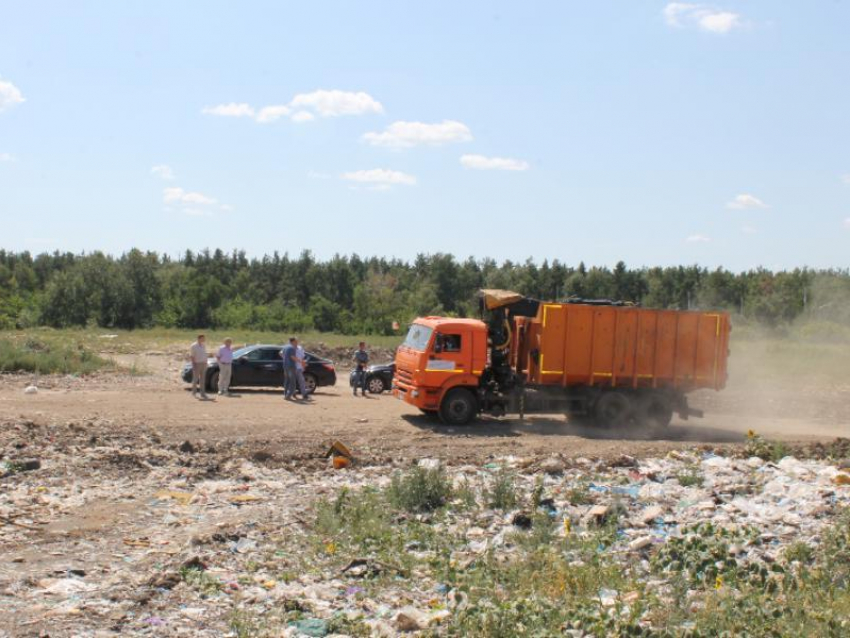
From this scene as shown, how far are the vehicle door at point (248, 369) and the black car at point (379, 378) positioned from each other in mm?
3096

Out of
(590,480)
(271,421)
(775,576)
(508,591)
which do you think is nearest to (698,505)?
(590,480)

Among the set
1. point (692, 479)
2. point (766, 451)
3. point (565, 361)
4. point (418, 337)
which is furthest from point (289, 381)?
point (692, 479)

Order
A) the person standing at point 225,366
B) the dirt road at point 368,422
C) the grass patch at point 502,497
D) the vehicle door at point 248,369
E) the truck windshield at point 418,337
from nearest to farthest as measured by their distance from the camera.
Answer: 1. the grass patch at point 502,497
2. the dirt road at point 368,422
3. the truck windshield at point 418,337
4. the person standing at point 225,366
5. the vehicle door at point 248,369

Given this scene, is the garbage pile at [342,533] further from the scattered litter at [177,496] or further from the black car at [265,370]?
the black car at [265,370]

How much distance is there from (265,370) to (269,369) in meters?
0.12

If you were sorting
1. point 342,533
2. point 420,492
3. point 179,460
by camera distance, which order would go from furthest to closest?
1. point 179,460
2. point 420,492
3. point 342,533

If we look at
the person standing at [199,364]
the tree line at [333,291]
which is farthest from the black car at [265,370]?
the tree line at [333,291]

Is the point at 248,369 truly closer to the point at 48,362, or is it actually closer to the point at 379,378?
the point at 379,378

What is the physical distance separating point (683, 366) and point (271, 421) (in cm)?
933

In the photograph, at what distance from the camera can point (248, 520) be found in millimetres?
10875

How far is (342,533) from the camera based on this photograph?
33.2ft

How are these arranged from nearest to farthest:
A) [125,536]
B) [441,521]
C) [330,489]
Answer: [125,536]
[441,521]
[330,489]

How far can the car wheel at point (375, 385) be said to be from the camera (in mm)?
26625

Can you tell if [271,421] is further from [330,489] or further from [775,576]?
[775,576]
